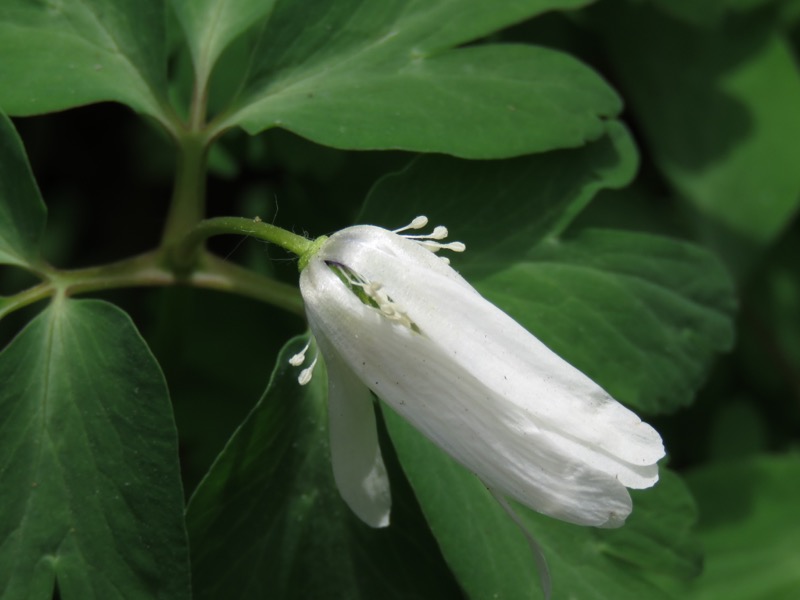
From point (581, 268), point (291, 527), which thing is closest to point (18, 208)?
point (291, 527)

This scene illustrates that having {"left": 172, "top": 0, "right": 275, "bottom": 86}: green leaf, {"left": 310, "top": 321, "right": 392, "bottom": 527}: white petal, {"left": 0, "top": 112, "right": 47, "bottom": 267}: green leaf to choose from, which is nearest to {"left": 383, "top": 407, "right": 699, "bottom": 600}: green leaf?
{"left": 310, "top": 321, "right": 392, "bottom": 527}: white petal

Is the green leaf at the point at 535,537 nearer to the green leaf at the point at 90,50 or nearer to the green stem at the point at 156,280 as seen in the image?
the green stem at the point at 156,280

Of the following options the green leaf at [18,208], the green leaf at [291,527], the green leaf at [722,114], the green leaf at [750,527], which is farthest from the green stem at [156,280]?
the green leaf at [722,114]

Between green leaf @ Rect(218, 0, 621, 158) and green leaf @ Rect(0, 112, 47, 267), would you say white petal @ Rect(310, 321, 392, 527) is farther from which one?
green leaf @ Rect(0, 112, 47, 267)

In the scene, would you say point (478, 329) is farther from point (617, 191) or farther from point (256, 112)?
point (617, 191)

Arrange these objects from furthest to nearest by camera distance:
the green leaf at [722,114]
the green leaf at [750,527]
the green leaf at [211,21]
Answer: the green leaf at [722,114] < the green leaf at [750,527] < the green leaf at [211,21]

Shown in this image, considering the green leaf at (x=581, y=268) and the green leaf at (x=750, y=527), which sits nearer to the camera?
the green leaf at (x=581, y=268)
